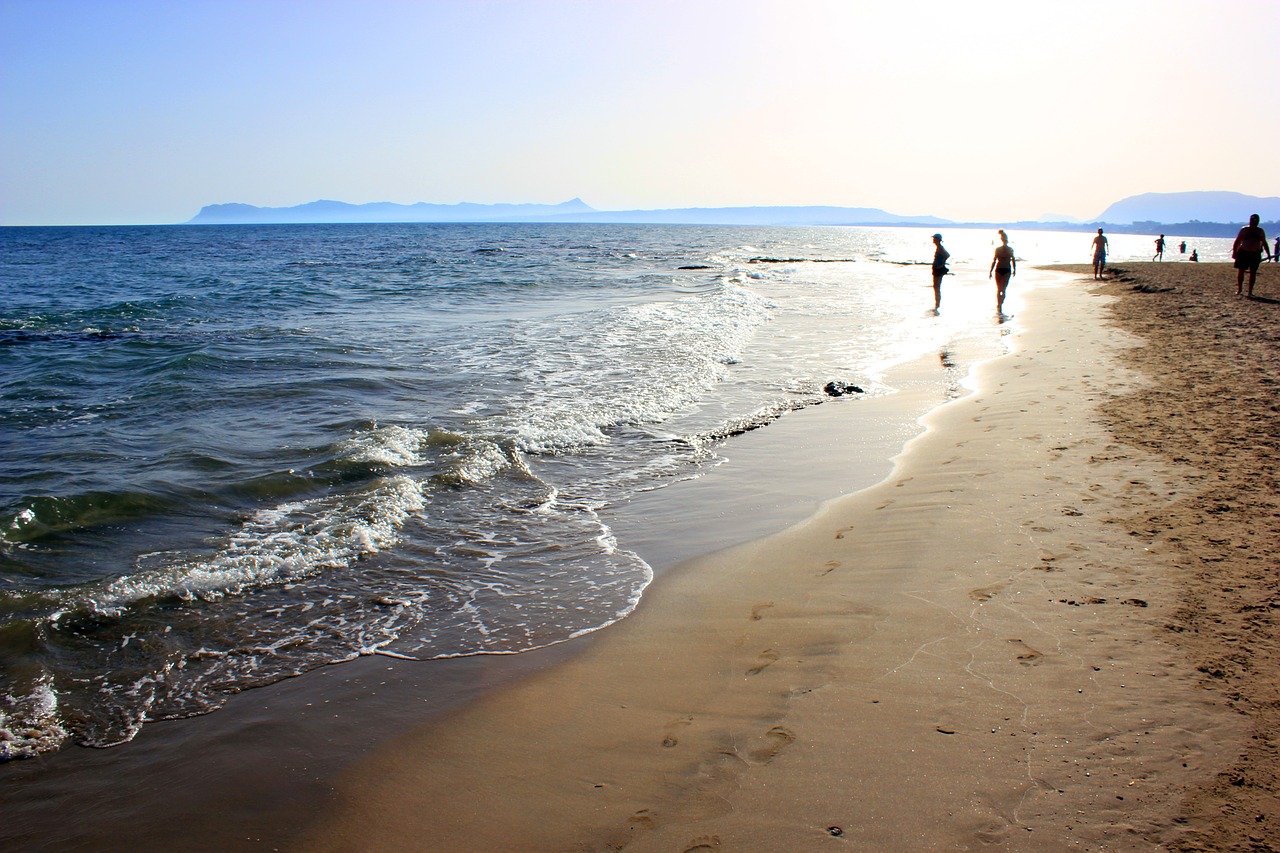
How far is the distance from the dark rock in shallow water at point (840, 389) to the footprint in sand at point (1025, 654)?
7.01 m

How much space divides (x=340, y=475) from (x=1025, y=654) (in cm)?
606

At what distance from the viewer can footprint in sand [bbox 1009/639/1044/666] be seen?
3290mm

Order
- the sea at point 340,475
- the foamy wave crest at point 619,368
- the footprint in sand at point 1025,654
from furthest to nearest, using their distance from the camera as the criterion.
A: the foamy wave crest at point 619,368, the sea at point 340,475, the footprint in sand at point 1025,654

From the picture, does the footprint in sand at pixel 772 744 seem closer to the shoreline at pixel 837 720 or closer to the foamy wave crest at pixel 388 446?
the shoreline at pixel 837 720

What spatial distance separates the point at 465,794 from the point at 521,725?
50cm

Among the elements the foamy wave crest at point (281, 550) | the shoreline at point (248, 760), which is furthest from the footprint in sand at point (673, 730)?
the foamy wave crest at point (281, 550)

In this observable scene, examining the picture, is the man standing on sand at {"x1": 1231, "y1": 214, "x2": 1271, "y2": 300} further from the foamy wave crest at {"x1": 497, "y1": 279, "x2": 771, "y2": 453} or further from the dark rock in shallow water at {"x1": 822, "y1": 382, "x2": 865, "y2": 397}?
the dark rock in shallow water at {"x1": 822, "y1": 382, "x2": 865, "y2": 397}

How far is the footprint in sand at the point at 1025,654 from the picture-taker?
3.29 meters

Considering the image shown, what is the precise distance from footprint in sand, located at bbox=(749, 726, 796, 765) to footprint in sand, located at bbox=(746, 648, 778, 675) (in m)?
0.51

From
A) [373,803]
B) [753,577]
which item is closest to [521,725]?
[373,803]

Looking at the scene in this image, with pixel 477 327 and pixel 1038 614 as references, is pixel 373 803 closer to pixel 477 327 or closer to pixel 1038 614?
pixel 1038 614

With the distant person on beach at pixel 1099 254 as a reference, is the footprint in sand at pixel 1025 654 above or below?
below

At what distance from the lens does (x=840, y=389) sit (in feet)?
34.0

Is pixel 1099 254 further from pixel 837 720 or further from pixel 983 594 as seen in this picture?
pixel 837 720
